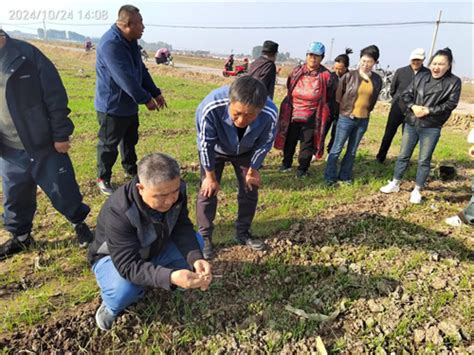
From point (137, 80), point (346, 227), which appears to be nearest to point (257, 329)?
point (346, 227)

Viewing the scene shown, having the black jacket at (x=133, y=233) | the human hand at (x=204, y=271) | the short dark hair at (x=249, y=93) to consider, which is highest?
the short dark hair at (x=249, y=93)

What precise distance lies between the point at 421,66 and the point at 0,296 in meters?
5.87

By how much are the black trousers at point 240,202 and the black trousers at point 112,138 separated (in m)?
1.48

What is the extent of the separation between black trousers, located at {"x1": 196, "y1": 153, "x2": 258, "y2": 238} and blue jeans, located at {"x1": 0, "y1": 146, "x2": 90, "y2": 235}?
1.08 meters

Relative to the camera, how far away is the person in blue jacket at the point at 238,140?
237 cm

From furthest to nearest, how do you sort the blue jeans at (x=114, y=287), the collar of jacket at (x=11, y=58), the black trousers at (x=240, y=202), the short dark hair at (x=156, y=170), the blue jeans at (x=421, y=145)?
the blue jeans at (x=421, y=145) < the black trousers at (x=240, y=202) < the collar of jacket at (x=11, y=58) < the blue jeans at (x=114, y=287) < the short dark hair at (x=156, y=170)

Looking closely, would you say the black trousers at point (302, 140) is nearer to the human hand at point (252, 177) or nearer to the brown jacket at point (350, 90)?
the brown jacket at point (350, 90)

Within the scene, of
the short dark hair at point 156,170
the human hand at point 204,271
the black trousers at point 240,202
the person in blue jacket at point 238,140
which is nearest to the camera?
the short dark hair at point 156,170

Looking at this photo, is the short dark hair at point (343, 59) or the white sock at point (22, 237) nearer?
the white sock at point (22, 237)

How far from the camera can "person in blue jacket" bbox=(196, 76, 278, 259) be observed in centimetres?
237

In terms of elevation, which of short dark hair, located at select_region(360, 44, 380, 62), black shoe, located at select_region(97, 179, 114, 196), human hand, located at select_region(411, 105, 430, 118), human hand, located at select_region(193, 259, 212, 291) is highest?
short dark hair, located at select_region(360, 44, 380, 62)

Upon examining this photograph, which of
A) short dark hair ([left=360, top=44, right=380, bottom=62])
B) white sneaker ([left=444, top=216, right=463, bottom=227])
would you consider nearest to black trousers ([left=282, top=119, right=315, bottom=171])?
short dark hair ([left=360, top=44, right=380, bottom=62])

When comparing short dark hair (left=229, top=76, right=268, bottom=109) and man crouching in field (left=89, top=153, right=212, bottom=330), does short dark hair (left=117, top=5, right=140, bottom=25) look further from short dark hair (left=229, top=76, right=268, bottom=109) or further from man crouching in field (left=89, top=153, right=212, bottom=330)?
man crouching in field (left=89, top=153, right=212, bottom=330)

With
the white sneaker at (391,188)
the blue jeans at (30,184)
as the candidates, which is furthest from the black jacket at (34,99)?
the white sneaker at (391,188)
